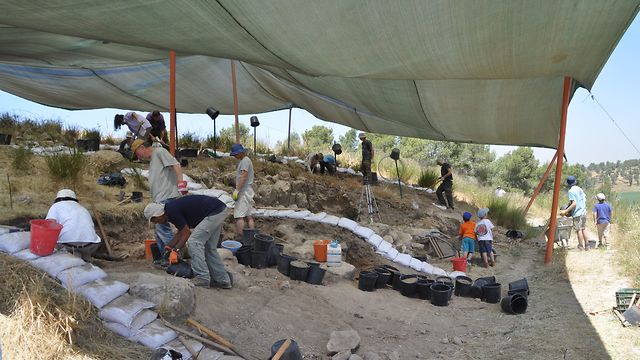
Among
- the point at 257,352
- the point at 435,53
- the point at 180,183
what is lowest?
the point at 257,352

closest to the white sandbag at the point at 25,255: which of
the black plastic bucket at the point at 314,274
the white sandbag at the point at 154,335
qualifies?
the white sandbag at the point at 154,335

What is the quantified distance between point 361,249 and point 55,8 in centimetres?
524

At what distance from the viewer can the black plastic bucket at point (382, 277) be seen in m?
6.05

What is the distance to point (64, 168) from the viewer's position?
6.24m

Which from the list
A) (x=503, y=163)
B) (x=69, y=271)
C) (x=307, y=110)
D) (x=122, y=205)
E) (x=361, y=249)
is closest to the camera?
(x=69, y=271)

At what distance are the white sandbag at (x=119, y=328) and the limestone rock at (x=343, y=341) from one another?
A: 4.95 feet

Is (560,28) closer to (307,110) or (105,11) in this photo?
(105,11)

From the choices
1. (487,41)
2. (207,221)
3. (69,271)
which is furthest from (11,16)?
(487,41)

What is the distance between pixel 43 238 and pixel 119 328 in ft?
3.10

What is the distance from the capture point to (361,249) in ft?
23.8

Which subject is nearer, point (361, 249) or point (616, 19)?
point (616, 19)

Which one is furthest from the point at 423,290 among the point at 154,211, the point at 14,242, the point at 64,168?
the point at 64,168

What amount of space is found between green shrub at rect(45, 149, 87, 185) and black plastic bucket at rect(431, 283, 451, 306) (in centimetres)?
468

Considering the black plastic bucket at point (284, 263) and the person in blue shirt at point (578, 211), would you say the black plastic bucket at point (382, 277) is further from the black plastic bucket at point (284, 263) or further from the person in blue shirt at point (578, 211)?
the person in blue shirt at point (578, 211)
